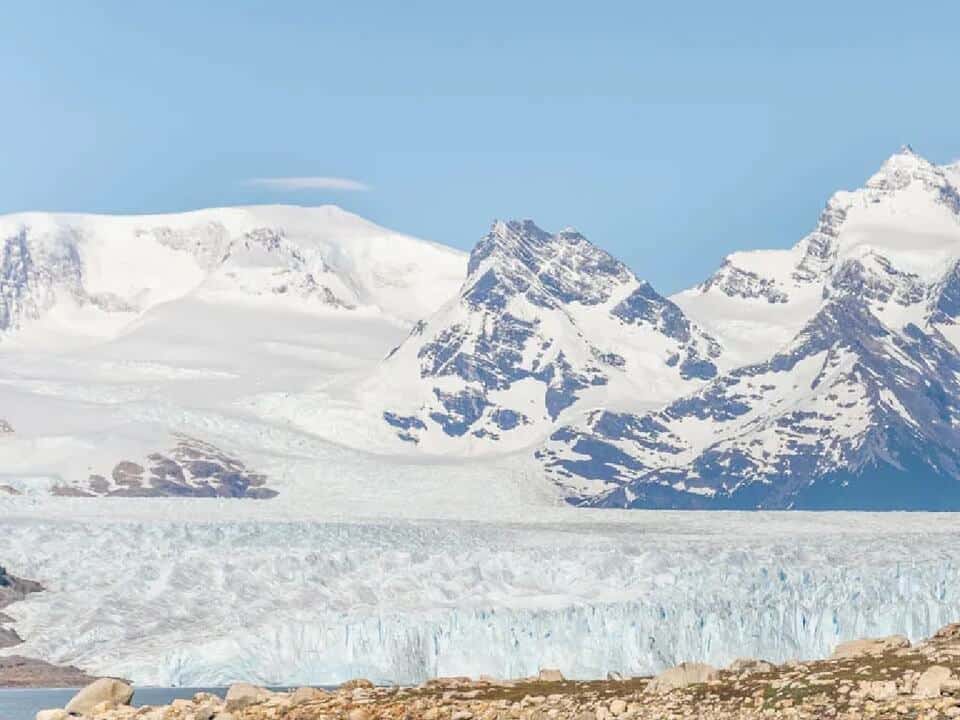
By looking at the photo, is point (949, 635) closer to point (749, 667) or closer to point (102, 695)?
point (749, 667)

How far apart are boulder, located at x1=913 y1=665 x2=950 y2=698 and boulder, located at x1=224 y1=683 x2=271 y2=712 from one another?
60.1 ft

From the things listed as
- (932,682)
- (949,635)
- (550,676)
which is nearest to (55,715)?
(550,676)

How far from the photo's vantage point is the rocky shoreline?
163 ft

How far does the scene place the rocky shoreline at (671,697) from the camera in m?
49.8

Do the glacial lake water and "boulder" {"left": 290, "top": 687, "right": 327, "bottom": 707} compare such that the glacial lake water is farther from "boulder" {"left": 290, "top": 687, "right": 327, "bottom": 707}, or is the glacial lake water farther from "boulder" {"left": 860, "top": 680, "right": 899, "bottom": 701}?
"boulder" {"left": 860, "top": 680, "right": 899, "bottom": 701}

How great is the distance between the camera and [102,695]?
2539 inches

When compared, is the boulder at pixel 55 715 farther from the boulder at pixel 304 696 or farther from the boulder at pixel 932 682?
the boulder at pixel 932 682

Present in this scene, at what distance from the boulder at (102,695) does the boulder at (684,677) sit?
16.6 metres

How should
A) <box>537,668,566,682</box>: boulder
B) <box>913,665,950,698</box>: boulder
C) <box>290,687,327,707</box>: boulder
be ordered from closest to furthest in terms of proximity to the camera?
1. <box>913,665,950,698</box>: boulder
2. <box>290,687,327,707</box>: boulder
3. <box>537,668,566,682</box>: boulder

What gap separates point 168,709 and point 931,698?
68.4 feet

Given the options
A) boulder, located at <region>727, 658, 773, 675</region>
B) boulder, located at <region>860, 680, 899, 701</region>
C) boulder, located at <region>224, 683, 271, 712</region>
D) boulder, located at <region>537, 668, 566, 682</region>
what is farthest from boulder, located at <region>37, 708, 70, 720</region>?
boulder, located at <region>860, 680, 899, 701</region>

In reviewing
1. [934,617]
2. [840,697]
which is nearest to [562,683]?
[840,697]

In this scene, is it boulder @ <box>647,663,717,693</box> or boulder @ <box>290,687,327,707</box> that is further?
boulder @ <box>290,687,327,707</box>

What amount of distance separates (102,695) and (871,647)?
21.7 m
